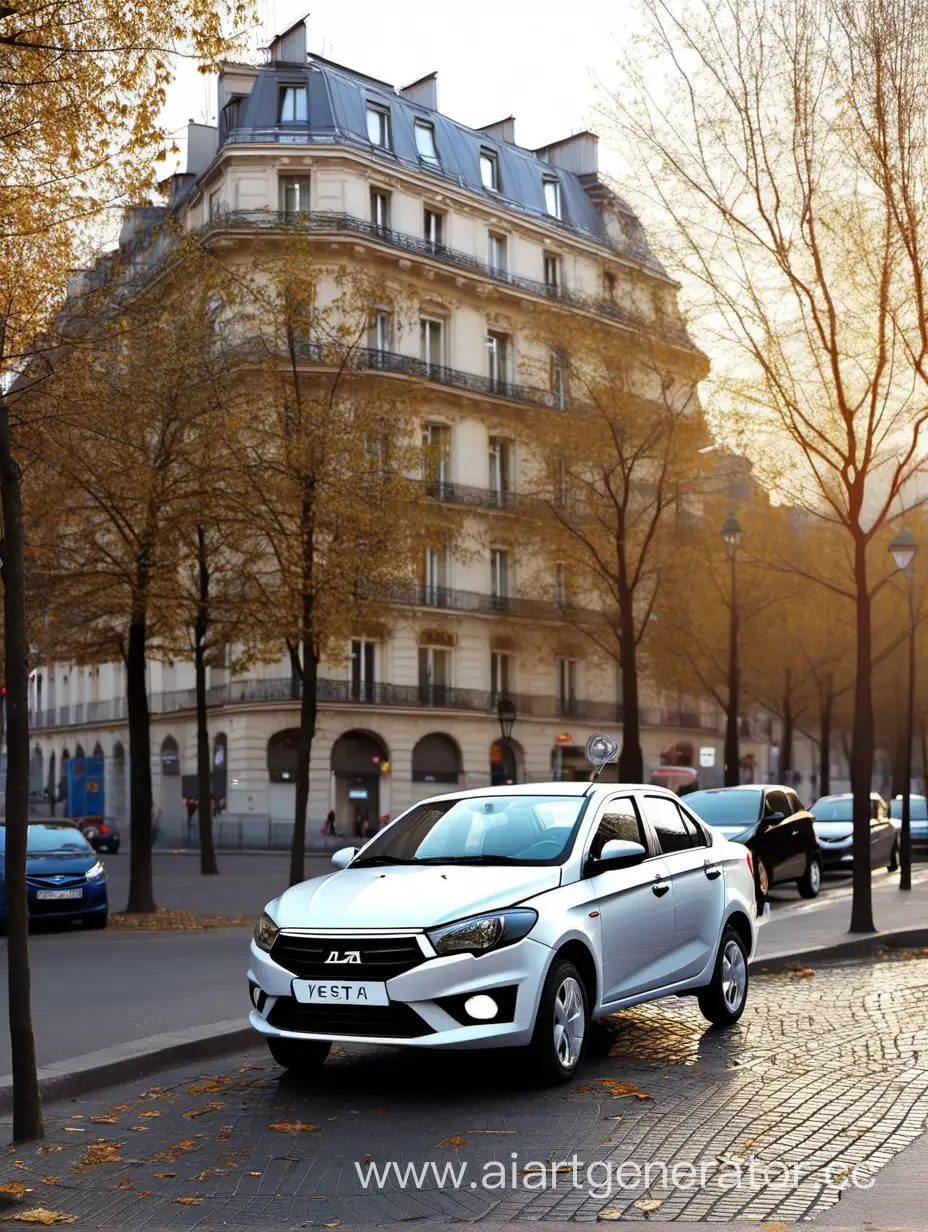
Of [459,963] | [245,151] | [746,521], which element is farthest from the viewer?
[245,151]

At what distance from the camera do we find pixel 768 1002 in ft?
39.2

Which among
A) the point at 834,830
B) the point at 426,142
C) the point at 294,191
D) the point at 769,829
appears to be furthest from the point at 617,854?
the point at 426,142

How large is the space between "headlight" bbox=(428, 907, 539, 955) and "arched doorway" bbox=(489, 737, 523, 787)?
47404mm

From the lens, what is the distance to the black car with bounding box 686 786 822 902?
23.3m

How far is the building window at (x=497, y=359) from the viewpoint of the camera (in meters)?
58.1

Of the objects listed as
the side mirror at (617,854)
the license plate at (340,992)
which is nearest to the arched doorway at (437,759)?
the side mirror at (617,854)

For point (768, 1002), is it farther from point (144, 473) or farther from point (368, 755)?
point (368, 755)

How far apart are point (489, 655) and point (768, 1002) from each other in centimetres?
4492

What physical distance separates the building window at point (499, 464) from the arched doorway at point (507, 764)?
941 cm

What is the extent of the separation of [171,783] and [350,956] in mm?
53261

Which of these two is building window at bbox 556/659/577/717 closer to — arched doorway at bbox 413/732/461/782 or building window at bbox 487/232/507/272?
arched doorway at bbox 413/732/461/782

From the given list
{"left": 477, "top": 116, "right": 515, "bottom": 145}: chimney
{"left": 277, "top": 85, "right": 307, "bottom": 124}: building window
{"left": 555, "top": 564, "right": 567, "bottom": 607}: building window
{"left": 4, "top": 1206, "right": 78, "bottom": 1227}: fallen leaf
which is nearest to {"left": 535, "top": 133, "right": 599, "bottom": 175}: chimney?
{"left": 477, "top": 116, "right": 515, "bottom": 145}: chimney

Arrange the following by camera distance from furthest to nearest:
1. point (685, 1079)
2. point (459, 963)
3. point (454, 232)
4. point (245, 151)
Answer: point (454, 232) < point (245, 151) < point (685, 1079) < point (459, 963)

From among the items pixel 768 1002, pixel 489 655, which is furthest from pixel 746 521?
pixel 768 1002
